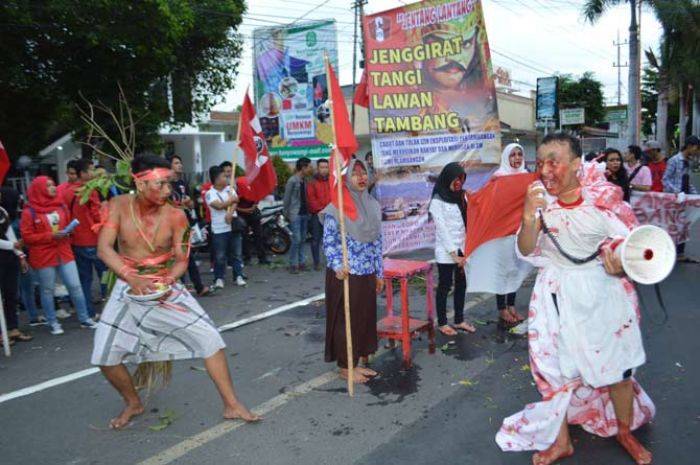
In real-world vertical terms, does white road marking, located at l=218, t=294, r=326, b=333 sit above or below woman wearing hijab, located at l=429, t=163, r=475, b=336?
below

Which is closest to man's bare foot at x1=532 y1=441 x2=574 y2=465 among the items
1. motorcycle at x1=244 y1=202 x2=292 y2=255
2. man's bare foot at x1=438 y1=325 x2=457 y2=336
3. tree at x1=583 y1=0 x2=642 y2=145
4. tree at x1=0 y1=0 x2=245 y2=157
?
man's bare foot at x1=438 y1=325 x2=457 y2=336

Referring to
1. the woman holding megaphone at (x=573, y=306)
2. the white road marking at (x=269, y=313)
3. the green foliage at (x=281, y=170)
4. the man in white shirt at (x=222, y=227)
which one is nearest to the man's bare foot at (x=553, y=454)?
the woman holding megaphone at (x=573, y=306)

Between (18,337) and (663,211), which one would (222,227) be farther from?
(663,211)

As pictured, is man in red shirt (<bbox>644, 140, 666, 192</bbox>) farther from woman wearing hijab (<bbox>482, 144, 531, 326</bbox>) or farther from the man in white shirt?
the man in white shirt

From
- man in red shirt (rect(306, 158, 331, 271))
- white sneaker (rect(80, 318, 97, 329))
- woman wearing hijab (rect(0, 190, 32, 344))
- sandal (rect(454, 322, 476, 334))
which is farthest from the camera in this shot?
man in red shirt (rect(306, 158, 331, 271))

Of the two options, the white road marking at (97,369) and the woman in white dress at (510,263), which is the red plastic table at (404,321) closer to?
the woman in white dress at (510,263)

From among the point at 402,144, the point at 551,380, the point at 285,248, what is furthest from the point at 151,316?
the point at 285,248

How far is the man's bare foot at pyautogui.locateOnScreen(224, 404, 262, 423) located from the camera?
161 inches

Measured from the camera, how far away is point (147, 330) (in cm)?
399

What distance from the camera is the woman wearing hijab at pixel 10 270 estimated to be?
6328 mm

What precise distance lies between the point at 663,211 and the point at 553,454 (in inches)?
242

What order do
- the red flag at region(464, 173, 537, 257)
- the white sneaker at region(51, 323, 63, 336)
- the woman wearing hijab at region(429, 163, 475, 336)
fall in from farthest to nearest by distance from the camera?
the white sneaker at region(51, 323, 63, 336) < the woman wearing hijab at region(429, 163, 475, 336) < the red flag at region(464, 173, 537, 257)

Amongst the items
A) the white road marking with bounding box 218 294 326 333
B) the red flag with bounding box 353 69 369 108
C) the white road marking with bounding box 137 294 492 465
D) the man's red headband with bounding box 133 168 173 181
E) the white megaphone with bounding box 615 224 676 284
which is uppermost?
the red flag with bounding box 353 69 369 108

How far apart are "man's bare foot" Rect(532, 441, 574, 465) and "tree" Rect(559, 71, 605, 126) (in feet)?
154
